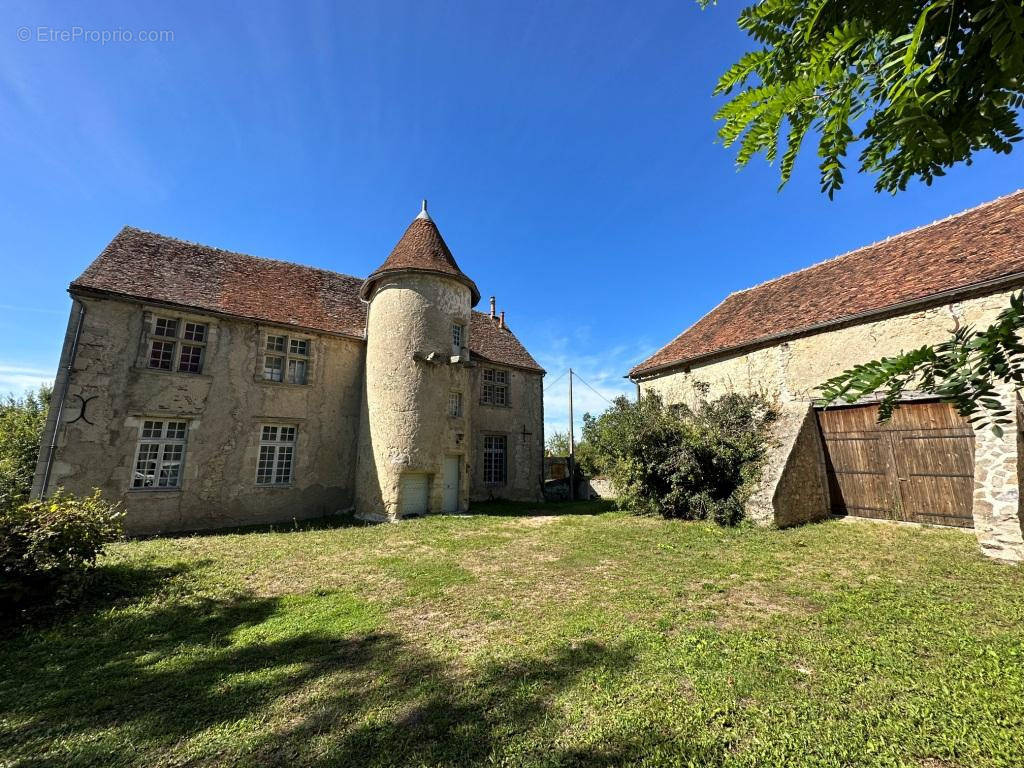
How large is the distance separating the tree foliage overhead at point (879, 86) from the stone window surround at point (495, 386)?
16805mm

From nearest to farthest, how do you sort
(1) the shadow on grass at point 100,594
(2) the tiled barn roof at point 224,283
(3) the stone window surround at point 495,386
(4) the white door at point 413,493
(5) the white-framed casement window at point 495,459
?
(1) the shadow on grass at point 100,594 < (2) the tiled barn roof at point 224,283 < (4) the white door at point 413,493 < (5) the white-framed casement window at point 495,459 < (3) the stone window surround at point 495,386

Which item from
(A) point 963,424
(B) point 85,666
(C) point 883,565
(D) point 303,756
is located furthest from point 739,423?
(B) point 85,666

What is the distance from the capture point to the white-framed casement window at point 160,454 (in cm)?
1125

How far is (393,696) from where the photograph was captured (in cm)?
373

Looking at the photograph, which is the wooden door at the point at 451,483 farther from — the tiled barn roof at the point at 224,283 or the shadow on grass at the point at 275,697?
the shadow on grass at the point at 275,697

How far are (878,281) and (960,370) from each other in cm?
1286

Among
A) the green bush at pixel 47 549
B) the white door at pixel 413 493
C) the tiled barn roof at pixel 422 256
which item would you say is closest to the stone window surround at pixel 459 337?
the tiled barn roof at pixel 422 256

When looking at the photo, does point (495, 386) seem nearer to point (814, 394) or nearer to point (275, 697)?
point (814, 394)

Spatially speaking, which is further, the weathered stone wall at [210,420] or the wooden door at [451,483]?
the wooden door at [451,483]

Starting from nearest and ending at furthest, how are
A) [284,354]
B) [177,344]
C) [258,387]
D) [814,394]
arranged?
[814,394], [177,344], [258,387], [284,354]

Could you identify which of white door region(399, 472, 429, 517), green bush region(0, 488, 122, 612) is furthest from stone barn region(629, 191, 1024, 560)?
green bush region(0, 488, 122, 612)

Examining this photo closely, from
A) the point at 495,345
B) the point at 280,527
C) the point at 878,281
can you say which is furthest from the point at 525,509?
the point at 878,281

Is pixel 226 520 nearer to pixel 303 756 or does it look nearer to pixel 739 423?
pixel 303 756

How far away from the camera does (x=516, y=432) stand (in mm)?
18844
